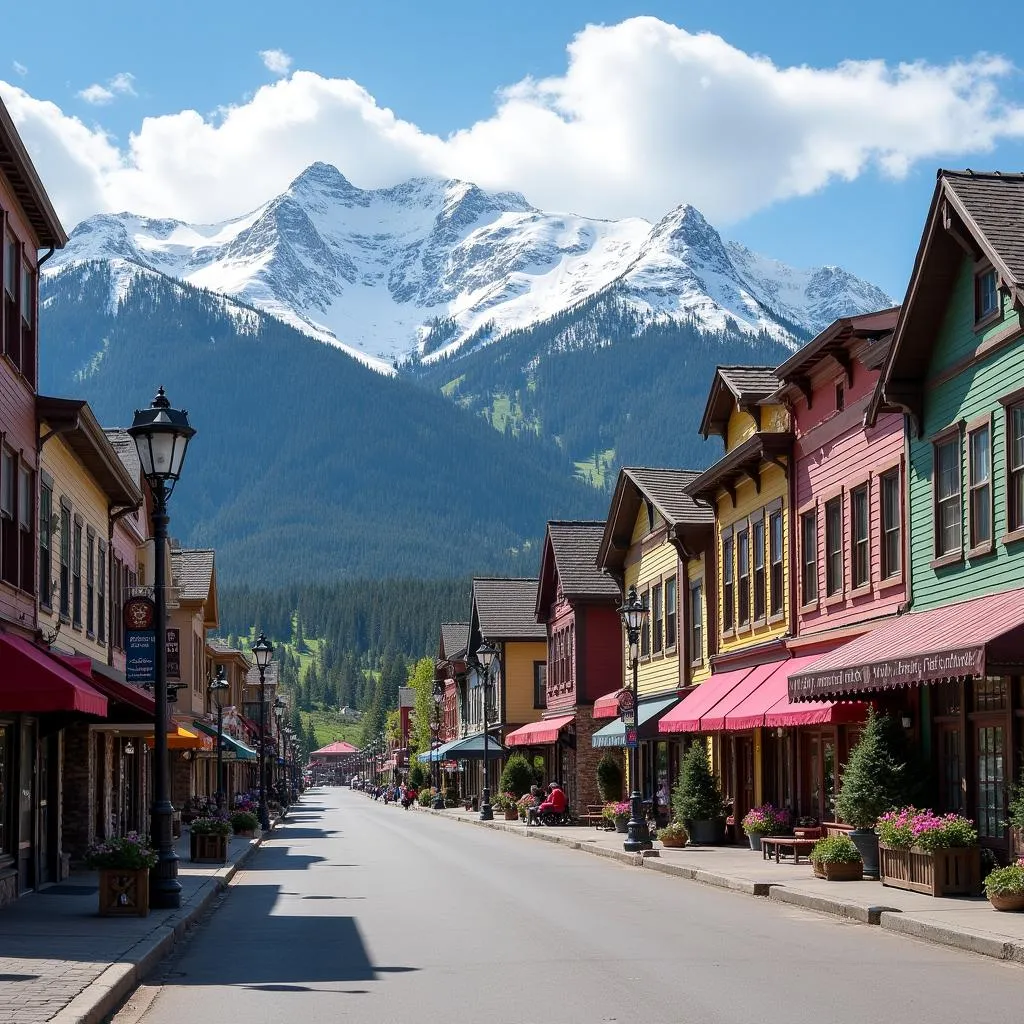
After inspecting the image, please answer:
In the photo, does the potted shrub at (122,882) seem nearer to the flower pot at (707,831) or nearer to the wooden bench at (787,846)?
the wooden bench at (787,846)

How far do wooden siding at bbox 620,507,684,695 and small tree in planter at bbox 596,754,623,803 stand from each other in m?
3.03

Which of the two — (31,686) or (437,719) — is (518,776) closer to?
(437,719)

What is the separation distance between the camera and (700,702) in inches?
1515

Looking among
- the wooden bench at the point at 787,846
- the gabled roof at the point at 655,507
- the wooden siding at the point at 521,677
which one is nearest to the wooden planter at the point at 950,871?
the wooden bench at the point at 787,846

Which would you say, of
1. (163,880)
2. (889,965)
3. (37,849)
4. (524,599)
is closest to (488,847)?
(37,849)

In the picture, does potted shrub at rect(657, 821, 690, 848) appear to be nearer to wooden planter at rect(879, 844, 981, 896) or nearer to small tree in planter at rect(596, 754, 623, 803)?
small tree in planter at rect(596, 754, 623, 803)

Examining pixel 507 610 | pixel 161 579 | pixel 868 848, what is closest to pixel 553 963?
pixel 161 579

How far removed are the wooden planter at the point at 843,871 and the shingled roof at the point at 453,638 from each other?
236 feet

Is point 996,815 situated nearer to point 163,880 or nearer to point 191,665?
point 163,880

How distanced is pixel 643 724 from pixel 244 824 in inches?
512

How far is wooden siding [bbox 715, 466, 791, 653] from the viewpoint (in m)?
35.6

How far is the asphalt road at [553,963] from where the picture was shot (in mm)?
13578

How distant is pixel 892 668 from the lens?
2362cm

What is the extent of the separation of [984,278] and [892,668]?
5.99 m
